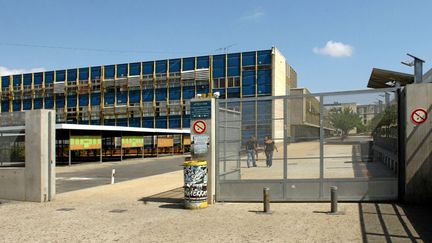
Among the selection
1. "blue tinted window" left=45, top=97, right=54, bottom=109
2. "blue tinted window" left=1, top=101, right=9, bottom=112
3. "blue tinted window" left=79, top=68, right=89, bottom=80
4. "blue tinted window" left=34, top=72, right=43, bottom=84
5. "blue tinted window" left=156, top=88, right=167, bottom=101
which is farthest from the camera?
"blue tinted window" left=1, top=101, right=9, bottom=112

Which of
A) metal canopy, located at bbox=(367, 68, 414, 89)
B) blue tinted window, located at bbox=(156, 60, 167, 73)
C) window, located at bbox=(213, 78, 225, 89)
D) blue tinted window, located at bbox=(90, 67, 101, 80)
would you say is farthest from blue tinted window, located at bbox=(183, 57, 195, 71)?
metal canopy, located at bbox=(367, 68, 414, 89)

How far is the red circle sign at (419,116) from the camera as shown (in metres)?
11.2

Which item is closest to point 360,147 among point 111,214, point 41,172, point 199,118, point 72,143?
point 199,118

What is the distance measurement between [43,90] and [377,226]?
267ft

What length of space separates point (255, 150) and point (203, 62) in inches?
2312

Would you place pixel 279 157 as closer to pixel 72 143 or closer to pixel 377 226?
pixel 377 226

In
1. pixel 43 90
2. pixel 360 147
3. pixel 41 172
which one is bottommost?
pixel 41 172

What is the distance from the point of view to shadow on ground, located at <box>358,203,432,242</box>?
26.3 feet

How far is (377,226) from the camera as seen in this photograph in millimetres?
8953

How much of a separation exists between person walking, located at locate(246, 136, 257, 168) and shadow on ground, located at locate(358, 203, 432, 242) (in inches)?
123

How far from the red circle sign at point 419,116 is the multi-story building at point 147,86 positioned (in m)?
53.7

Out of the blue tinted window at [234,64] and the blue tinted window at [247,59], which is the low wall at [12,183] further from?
the blue tinted window at [234,64]

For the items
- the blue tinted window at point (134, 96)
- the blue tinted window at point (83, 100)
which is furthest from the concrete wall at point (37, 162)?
the blue tinted window at point (83, 100)

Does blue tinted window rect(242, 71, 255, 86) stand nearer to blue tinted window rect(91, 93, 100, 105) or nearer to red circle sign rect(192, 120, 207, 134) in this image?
blue tinted window rect(91, 93, 100, 105)
